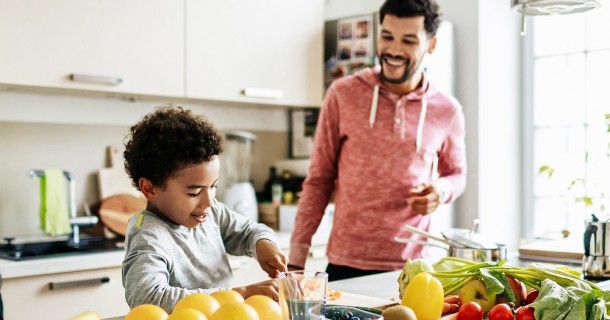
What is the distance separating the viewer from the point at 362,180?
2.43 m

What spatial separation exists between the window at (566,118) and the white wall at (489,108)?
9 cm

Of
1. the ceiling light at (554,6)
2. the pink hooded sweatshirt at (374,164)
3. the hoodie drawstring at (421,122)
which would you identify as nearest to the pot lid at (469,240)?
the pink hooded sweatshirt at (374,164)

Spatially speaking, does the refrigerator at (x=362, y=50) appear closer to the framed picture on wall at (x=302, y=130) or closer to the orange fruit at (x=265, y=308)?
the framed picture on wall at (x=302, y=130)

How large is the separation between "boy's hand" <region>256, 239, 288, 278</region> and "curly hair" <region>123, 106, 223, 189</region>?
0.26 meters

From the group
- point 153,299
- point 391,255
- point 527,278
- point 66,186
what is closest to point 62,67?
point 66,186

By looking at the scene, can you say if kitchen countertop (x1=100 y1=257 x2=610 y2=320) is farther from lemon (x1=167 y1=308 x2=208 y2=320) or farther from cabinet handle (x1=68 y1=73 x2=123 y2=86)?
cabinet handle (x1=68 y1=73 x2=123 y2=86)

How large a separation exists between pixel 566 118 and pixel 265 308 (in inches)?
109

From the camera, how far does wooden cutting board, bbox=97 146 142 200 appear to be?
324 centimetres

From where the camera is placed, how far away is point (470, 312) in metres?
1.44

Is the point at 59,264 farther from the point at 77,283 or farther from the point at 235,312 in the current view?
the point at 235,312

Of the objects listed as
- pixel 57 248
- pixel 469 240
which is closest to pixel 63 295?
pixel 57 248

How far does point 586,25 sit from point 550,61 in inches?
9.6

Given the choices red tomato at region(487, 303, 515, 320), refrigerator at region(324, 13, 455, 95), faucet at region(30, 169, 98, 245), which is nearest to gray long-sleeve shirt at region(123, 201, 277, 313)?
red tomato at region(487, 303, 515, 320)

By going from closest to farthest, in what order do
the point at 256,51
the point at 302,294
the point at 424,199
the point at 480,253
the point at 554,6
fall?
the point at 302,294, the point at 480,253, the point at 554,6, the point at 424,199, the point at 256,51
